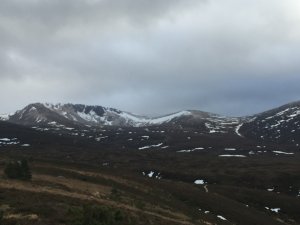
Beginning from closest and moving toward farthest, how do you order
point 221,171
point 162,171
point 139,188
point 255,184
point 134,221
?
point 134,221, point 139,188, point 255,184, point 162,171, point 221,171

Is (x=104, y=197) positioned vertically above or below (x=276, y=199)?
above

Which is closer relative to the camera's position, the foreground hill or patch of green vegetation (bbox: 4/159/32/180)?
the foreground hill

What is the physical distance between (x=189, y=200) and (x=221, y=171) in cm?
7519

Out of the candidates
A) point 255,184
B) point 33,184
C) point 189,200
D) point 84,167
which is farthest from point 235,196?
point 33,184

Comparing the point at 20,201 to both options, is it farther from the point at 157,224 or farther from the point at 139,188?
the point at 139,188

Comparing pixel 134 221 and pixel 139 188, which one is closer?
pixel 134 221

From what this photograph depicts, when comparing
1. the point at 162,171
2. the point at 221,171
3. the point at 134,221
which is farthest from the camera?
the point at 221,171

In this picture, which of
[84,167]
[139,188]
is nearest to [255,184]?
[84,167]

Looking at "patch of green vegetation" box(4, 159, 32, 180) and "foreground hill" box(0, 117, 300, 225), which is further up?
"patch of green vegetation" box(4, 159, 32, 180)

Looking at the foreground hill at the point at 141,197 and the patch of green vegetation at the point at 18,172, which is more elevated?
the patch of green vegetation at the point at 18,172

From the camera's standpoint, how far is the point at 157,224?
32781 millimetres

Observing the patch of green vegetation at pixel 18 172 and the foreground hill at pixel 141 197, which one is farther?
the patch of green vegetation at pixel 18 172

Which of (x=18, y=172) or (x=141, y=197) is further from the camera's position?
(x=141, y=197)

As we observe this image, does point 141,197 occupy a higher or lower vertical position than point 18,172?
lower
